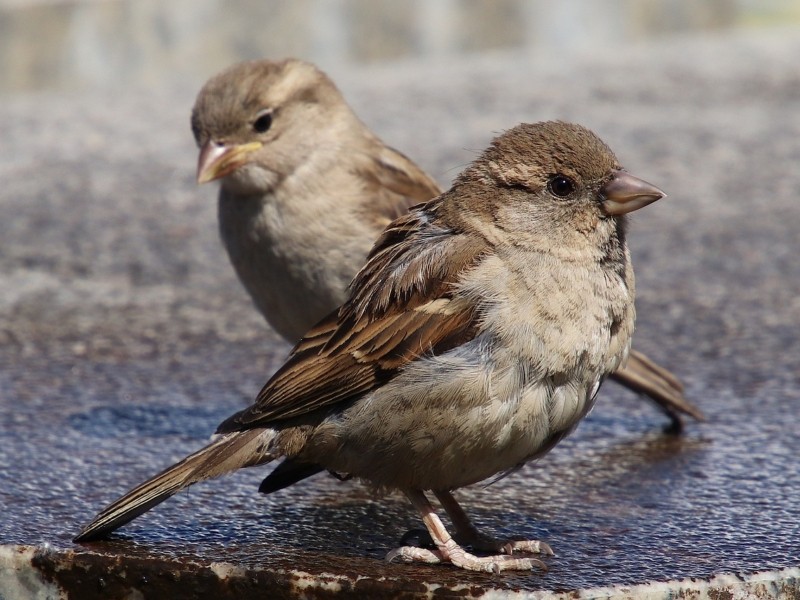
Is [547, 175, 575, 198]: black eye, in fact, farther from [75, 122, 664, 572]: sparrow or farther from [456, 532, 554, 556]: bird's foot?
[456, 532, 554, 556]: bird's foot

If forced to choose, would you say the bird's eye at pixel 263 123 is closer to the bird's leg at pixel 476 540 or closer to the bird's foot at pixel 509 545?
the bird's leg at pixel 476 540

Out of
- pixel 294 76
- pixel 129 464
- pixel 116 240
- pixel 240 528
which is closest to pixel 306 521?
pixel 240 528

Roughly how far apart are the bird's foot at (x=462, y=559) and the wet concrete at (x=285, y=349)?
2.4 inches

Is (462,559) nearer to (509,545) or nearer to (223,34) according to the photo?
(509,545)

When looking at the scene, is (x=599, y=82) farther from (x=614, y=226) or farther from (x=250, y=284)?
(x=614, y=226)

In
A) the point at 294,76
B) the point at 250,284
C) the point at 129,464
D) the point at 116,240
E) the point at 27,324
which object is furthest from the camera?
the point at 116,240

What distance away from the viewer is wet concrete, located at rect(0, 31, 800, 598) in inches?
126

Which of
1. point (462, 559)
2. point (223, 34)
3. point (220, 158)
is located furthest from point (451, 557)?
point (223, 34)

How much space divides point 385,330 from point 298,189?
140 cm

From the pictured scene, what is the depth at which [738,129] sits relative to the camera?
852 centimetres

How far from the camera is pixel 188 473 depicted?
3402 mm

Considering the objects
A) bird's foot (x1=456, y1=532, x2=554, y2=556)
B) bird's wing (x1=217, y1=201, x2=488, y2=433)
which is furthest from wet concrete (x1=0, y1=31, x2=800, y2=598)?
bird's wing (x1=217, y1=201, x2=488, y2=433)

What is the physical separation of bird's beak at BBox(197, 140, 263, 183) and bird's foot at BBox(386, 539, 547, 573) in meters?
1.86

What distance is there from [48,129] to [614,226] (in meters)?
5.62
